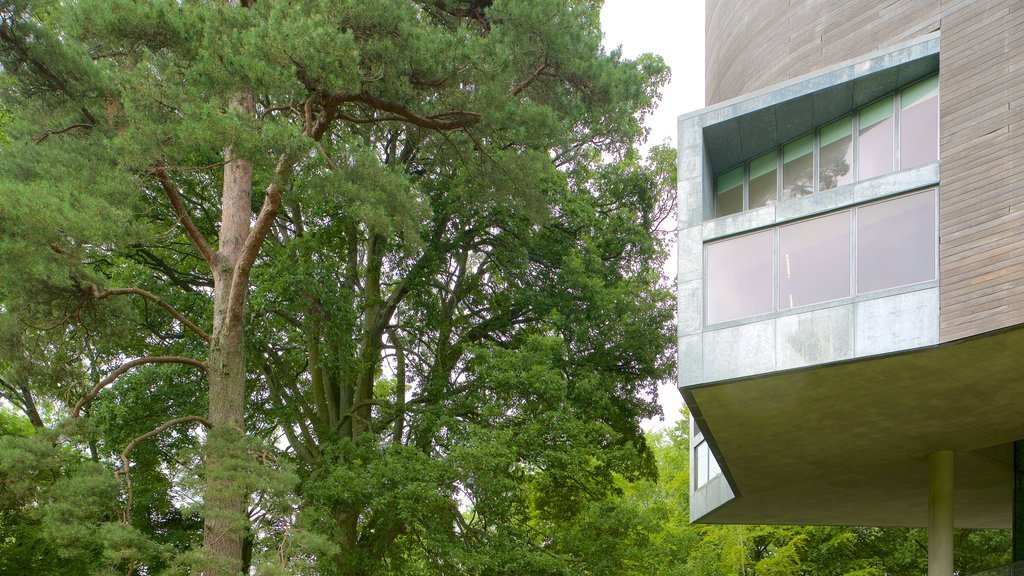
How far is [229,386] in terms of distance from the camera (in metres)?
13.6

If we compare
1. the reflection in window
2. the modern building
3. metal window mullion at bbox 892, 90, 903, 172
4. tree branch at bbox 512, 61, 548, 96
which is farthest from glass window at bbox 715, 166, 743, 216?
the reflection in window

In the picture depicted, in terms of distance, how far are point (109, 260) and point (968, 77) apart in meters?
13.3

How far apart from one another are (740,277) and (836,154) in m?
2.01

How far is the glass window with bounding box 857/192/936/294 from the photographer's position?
11.7 m

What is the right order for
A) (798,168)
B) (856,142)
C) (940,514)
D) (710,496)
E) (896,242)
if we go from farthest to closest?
(710,496) < (940,514) < (798,168) < (856,142) < (896,242)

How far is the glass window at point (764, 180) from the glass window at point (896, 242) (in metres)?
1.71

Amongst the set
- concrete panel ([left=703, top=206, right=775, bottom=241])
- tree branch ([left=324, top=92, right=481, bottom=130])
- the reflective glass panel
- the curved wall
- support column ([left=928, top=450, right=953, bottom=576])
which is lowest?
support column ([left=928, top=450, right=953, bottom=576])

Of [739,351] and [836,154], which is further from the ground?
[836,154]

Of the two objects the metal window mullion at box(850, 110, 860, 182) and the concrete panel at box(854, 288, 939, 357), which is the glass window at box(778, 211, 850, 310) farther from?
the metal window mullion at box(850, 110, 860, 182)

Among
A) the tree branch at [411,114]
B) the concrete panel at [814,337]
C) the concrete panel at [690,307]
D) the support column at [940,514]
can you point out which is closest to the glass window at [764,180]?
the concrete panel at [690,307]

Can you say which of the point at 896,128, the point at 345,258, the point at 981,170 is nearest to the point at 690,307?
the point at 896,128

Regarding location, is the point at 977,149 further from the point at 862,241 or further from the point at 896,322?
the point at 896,322

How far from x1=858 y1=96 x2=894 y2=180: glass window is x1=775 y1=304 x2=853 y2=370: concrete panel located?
182cm

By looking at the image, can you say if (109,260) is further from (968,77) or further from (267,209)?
(968,77)
